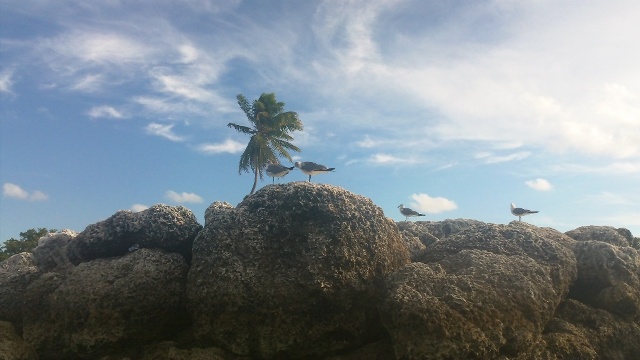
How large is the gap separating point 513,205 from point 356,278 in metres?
15.2

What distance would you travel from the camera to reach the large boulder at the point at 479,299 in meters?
7.75

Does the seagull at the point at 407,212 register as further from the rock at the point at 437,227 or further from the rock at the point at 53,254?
the rock at the point at 53,254

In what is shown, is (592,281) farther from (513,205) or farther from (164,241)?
(513,205)

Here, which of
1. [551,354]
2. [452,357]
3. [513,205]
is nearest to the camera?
[452,357]

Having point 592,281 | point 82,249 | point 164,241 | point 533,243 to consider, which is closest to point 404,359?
point 533,243

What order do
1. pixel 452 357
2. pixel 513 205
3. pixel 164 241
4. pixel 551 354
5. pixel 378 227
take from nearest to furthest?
pixel 452 357, pixel 551 354, pixel 378 227, pixel 164 241, pixel 513 205

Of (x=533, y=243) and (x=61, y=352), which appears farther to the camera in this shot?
(x=533, y=243)

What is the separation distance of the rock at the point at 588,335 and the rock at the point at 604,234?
338 cm

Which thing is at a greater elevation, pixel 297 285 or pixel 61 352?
pixel 297 285

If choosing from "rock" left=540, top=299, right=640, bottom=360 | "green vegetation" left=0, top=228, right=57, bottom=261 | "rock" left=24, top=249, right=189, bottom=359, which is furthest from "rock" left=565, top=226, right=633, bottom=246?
"green vegetation" left=0, top=228, right=57, bottom=261

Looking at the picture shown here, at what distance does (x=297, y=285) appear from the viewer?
8789mm

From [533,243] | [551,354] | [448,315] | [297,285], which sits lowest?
[551,354]

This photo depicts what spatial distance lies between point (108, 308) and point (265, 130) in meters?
37.1

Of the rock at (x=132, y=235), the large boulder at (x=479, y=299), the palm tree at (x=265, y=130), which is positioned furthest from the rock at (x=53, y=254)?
the palm tree at (x=265, y=130)
